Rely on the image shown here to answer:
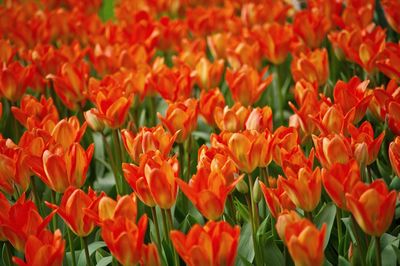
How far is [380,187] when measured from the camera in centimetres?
152

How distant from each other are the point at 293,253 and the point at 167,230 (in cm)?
51

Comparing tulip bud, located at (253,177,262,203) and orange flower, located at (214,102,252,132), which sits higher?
orange flower, located at (214,102,252,132)

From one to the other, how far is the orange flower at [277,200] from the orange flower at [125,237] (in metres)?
0.34

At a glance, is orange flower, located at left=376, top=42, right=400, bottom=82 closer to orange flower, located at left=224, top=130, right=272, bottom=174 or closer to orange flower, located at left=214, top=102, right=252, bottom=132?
orange flower, located at left=214, top=102, right=252, bottom=132

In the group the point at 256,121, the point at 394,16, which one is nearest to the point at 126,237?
the point at 256,121

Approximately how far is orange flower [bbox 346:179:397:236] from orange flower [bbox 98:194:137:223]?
0.48 m

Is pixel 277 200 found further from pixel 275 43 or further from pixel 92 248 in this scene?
pixel 275 43

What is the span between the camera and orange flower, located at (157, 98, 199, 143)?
219 centimetres

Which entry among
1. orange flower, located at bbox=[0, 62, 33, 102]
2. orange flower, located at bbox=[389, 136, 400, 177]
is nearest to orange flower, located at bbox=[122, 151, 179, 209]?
orange flower, located at bbox=[389, 136, 400, 177]

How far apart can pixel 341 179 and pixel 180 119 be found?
706 millimetres

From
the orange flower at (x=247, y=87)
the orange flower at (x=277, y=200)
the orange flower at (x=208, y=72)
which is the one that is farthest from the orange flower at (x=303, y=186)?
the orange flower at (x=208, y=72)

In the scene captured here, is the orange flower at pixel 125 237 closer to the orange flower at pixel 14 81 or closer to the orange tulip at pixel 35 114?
the orange tulip at pixel 35 114

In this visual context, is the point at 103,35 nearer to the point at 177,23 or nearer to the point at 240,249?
the point at 177,23

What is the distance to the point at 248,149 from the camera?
6.09 ft
